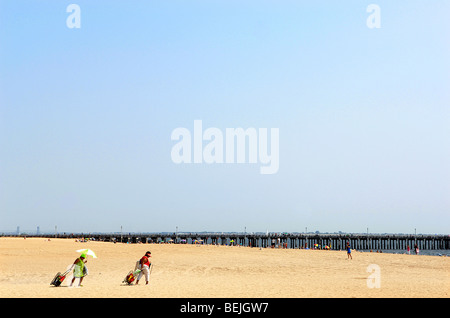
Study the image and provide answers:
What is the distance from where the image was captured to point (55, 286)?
15594 millimetres

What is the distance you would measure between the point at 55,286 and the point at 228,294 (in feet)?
21.0

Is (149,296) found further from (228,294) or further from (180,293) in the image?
(228,294)

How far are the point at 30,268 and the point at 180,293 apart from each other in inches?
500

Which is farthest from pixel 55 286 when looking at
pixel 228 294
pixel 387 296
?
pixel 387 296
